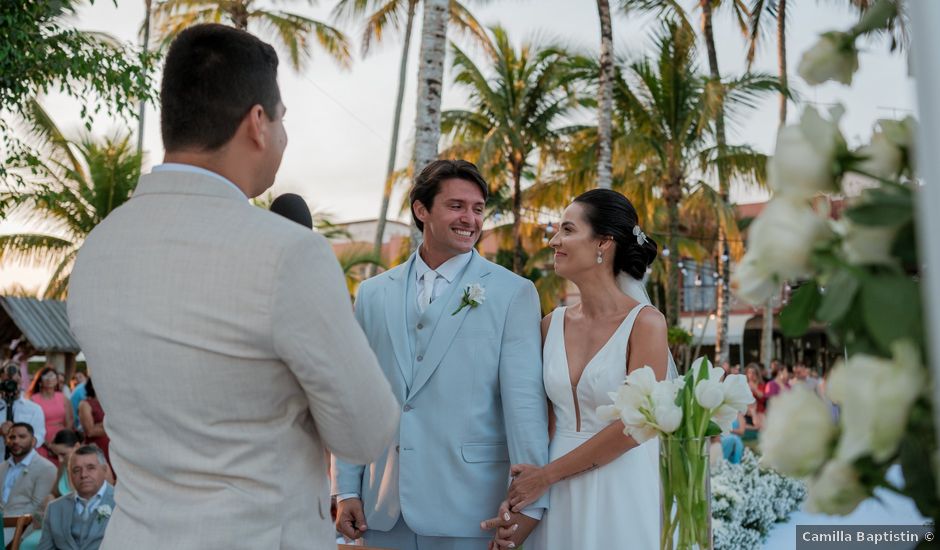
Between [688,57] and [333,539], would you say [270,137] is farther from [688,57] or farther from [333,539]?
[688,57]

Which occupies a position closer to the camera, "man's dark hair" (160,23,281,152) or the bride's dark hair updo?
"man's dark hair" (160,23,281,152)

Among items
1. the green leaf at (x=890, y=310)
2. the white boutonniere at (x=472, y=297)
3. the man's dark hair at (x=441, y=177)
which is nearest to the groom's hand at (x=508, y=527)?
the white boutonniere at (x=472, y=297)

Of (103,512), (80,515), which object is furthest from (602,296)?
(80,515)

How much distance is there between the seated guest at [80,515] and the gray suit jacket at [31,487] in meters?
1.67

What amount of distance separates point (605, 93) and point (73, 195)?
12483 mm

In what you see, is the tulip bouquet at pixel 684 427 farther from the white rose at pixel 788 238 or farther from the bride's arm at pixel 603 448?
the white rose at pixel 788 238

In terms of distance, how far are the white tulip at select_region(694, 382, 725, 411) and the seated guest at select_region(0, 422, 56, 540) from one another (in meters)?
7.17

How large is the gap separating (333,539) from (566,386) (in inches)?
72.4

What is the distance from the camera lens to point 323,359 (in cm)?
166

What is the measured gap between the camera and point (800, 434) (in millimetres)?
936

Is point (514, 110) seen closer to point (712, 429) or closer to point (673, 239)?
point (673, 239)

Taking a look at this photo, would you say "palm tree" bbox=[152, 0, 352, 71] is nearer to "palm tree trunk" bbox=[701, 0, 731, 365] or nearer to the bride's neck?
"palm tree trunk" bbox=[701, 0, 731, 365]

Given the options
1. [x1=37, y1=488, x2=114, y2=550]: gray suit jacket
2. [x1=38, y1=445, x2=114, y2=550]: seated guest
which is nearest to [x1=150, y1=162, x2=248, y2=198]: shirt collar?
[x1=38, y1=445, x2=114, y2=550]: seated guest

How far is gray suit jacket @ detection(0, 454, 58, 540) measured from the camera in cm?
797
